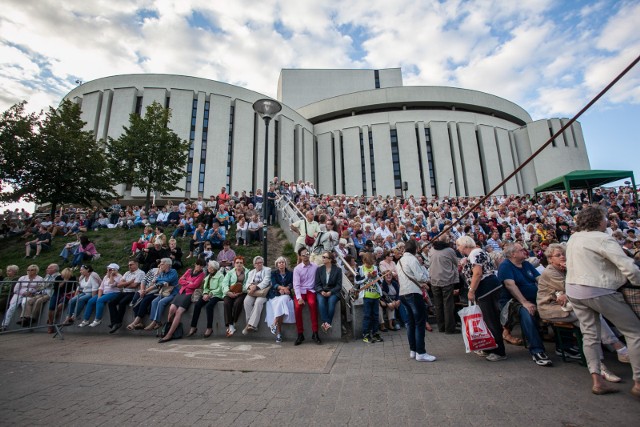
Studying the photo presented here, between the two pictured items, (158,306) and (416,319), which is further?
(158,306)

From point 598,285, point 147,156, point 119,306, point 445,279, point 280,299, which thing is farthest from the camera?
point 147,156

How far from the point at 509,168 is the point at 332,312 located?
146 ft

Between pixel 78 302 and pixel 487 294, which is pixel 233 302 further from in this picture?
pixel 487 294

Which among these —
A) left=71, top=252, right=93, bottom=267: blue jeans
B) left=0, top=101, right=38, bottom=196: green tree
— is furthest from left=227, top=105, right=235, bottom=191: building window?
left=71, top=252, right=93, bottom=267: blue jeans

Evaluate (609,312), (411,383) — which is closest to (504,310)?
(609,312)

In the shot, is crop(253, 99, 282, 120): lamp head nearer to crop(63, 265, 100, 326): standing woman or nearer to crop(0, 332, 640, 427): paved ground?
crop(63, 265, 100, 326): standing woman

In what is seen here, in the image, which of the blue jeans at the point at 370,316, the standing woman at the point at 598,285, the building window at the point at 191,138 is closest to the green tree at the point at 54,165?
the building window at the point at 191,138

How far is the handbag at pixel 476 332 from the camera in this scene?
4129 mm

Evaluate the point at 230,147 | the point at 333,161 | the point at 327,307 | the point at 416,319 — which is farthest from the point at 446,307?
the point at 333,161

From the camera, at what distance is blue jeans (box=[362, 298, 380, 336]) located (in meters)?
6.13

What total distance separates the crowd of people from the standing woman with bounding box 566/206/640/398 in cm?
1

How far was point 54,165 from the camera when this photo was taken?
1767 centimetres

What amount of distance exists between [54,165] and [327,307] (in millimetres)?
20270

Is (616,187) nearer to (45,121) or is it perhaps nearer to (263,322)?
(263,322)
